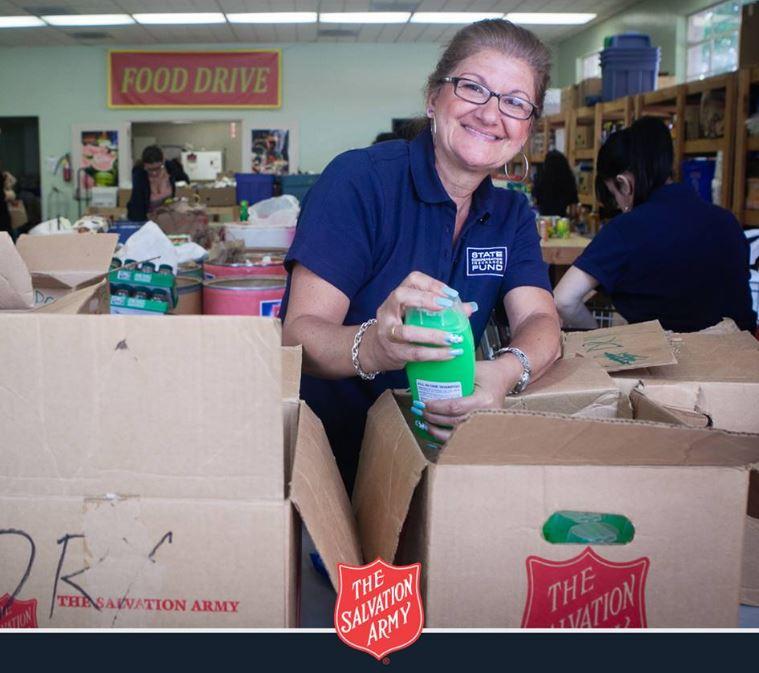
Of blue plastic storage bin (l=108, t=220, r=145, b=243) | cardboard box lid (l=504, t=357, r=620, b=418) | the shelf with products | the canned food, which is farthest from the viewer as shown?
the shelf with products

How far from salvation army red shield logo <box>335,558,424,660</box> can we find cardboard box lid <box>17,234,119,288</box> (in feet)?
3.37

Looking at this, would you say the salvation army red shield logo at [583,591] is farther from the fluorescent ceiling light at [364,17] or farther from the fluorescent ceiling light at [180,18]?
the fluorescent ceiling light at [180,18]

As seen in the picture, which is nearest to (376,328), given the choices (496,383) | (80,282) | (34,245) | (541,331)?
(496,383)

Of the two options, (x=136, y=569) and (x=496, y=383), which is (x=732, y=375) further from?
(x=136, y=569)

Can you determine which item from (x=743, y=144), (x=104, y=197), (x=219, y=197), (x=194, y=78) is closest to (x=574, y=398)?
(x=743, y=144)

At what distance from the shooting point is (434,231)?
1590mm

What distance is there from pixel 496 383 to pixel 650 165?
204 cm

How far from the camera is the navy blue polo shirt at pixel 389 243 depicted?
149 cm

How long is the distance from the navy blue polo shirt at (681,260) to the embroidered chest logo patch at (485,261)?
1356 millimetres

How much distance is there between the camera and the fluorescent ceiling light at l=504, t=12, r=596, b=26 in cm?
1120

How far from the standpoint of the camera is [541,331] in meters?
1.48

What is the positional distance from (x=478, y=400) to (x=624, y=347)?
0.55m

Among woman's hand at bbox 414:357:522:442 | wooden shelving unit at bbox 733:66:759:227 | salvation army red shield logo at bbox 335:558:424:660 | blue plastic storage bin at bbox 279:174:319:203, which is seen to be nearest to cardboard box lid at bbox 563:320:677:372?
woman's hand at bbox 414:357:522:442

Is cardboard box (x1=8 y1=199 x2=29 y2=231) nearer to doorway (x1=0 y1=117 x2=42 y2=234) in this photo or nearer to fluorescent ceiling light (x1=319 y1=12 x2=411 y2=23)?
doorway (x1=0 y1=117 x2=42 y2=234)
